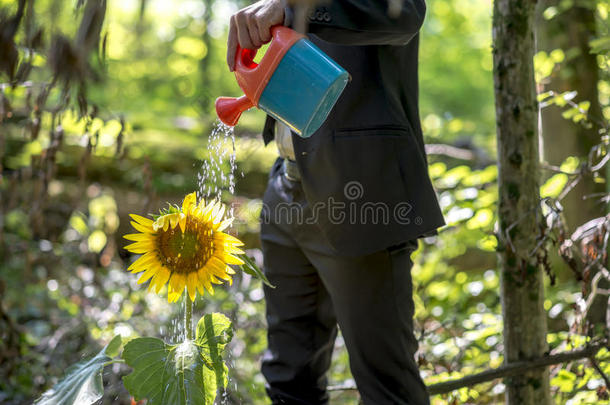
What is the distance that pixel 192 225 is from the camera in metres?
1.44

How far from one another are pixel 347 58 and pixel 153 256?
29.5 inches

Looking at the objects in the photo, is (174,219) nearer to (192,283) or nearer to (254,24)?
(192,283)

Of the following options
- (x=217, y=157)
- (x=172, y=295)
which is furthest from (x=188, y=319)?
(x=217, y=157)

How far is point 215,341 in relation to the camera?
1.43 metres

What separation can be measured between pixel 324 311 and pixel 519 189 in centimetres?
77

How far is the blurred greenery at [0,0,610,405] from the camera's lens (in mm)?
2090

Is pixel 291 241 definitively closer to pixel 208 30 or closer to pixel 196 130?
pixel 196 130

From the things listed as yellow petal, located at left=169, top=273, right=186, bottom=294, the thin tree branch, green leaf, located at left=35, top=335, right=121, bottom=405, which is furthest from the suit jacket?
the thin tree branch

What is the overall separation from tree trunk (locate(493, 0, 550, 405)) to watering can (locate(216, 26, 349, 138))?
0.82 metres

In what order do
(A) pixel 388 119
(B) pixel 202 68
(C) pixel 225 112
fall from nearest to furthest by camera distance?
(C) pixel 225 112 < (A) pixel 388 119 < (B) pixel 202 68

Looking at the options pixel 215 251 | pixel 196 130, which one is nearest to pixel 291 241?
pixel 215 251

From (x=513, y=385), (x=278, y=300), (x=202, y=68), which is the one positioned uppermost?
(x=202, y=68)

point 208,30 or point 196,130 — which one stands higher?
point 208,30

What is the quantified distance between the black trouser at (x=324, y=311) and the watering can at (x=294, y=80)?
41cm
